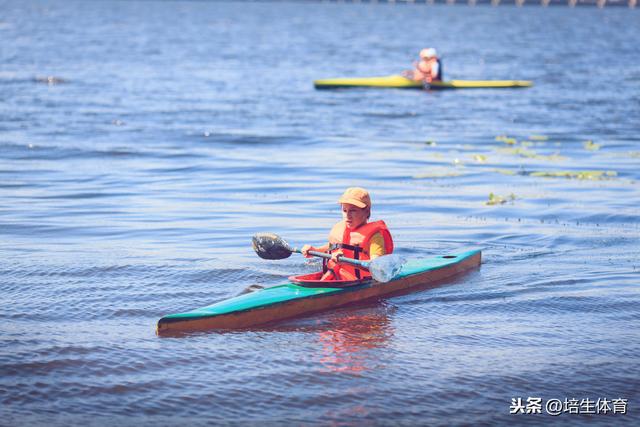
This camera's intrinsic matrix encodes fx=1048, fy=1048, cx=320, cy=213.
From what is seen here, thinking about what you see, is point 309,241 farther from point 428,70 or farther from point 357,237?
point 428,70

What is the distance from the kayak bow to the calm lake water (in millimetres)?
140

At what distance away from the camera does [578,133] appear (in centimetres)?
2509

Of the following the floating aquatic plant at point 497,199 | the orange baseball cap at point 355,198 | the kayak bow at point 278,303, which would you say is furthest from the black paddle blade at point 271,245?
the floating aquatic plant at point 497,199

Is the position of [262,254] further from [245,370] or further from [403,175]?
[403,175]

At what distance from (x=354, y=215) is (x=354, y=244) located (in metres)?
0.29

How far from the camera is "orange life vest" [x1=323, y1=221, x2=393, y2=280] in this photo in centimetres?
1034

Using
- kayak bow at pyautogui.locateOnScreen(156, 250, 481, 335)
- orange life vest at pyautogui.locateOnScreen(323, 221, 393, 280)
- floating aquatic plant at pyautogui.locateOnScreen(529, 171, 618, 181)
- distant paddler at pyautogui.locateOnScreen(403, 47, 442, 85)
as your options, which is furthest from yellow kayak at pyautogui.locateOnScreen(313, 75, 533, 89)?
orange life vest at pyautogui.locateOnScreen(323, 221, 393, 280)

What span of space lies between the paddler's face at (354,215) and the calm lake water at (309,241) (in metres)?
0.87

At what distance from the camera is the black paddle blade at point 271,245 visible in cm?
1072

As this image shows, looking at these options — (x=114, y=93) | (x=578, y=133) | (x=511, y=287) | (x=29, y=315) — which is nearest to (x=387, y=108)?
(x=578, y=133)

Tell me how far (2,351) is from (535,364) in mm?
4486

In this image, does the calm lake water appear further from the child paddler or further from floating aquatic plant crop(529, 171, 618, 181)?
the child paddler

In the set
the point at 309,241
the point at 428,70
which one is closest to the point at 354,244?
the point at 309,241

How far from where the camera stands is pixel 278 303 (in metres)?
9.79
